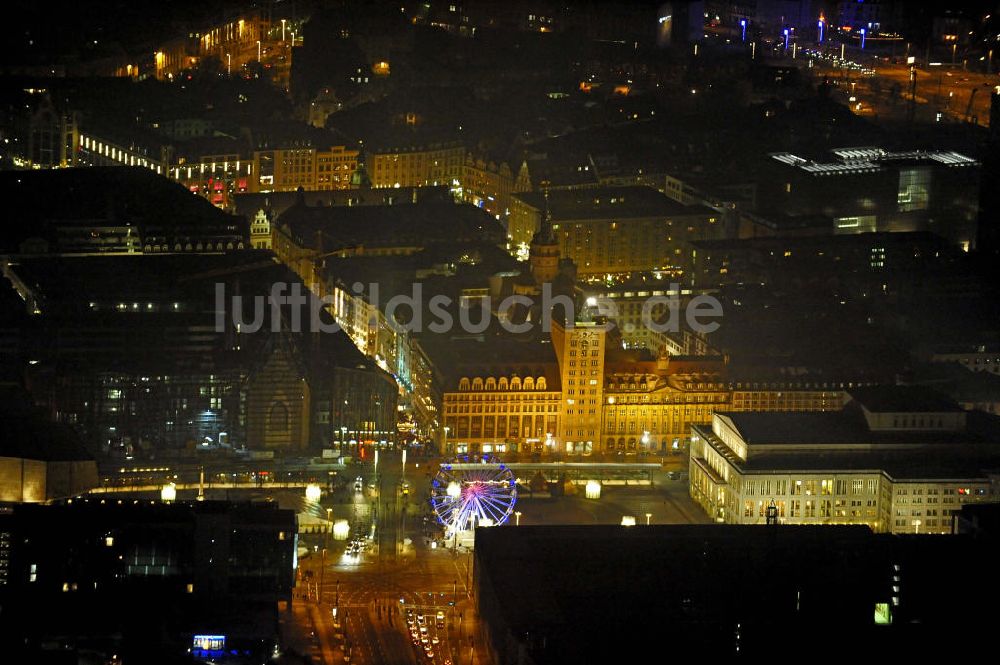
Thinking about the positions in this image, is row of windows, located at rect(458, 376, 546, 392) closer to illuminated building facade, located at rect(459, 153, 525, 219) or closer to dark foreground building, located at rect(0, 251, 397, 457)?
dark foreground building, located at rect(0, 251, 397, 457)

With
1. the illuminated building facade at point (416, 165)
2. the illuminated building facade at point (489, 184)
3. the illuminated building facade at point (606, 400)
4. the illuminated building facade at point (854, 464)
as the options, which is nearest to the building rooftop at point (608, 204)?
the illuminated building facade at point (489, 184)

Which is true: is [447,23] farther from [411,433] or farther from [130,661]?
[130,661]

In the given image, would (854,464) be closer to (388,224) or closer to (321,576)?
(321,576)

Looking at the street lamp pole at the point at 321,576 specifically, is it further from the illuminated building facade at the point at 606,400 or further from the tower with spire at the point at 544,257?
the tower with spire at the point at 544,257

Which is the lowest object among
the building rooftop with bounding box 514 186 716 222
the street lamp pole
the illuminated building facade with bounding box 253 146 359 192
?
the street lamp pole

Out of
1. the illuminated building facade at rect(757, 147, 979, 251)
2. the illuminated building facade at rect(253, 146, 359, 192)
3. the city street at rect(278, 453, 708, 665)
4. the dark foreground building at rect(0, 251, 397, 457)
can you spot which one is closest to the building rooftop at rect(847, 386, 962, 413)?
the city street at rect(278, 453, 708, 665)

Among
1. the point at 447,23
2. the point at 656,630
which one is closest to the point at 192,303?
the point at 656,630
